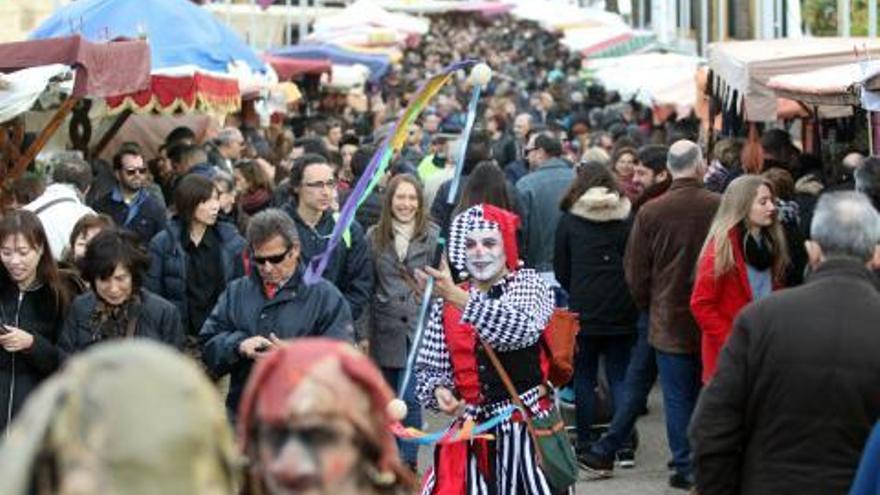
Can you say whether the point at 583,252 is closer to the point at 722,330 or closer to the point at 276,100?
the point at 722,330

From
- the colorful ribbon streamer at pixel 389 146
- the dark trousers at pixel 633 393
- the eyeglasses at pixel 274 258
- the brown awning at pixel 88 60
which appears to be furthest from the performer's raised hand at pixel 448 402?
the brown awning at pixel 88 60

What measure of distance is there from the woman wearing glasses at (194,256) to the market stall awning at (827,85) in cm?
330

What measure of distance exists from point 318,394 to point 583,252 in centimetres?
908

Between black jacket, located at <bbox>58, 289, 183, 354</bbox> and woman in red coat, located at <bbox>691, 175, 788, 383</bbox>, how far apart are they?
3.13 m

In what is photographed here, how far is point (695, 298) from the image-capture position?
34.5 feet

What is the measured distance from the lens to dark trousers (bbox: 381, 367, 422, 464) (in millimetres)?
11750

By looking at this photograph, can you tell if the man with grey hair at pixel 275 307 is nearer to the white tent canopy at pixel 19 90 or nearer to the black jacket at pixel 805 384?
Answer: the black jacket at pixel 805 384

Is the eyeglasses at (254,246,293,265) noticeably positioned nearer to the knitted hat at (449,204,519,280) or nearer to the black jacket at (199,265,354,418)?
the black jacket at (199,265,354,418)

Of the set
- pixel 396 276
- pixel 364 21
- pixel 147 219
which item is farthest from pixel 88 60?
pixel 364 21

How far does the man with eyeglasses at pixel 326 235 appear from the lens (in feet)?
36.7

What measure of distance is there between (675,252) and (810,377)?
Result: 4858 millimetres

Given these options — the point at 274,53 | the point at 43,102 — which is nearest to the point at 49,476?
the point at 43,102

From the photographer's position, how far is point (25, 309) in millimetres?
8609

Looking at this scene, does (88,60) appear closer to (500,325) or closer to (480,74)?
(480,74)
